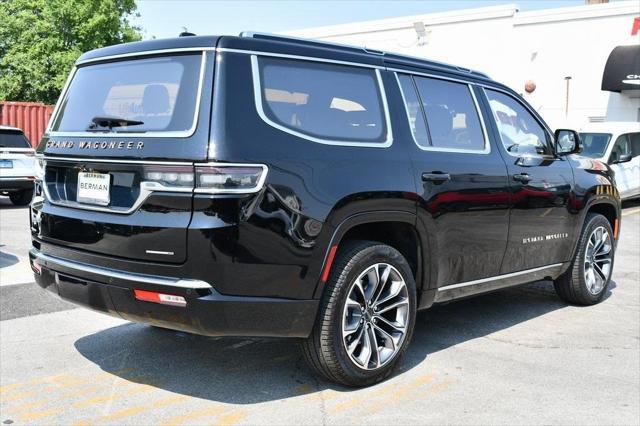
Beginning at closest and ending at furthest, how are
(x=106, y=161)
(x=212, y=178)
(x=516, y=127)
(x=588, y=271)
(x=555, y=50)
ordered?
(x=212, y=178)
(x=106, y=161)
(x=516, y=127)
(x=588, y=271)
(x=555, y=50)

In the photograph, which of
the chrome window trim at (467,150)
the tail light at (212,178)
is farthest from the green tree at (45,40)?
the tail light at (212,178)

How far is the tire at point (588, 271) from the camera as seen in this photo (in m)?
6.12

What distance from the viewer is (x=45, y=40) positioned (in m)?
33.9

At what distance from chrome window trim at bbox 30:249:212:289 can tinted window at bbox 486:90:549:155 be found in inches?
110

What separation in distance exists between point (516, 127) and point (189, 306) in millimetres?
3167

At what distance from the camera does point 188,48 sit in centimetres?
370

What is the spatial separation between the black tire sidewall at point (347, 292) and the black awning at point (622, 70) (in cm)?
1864

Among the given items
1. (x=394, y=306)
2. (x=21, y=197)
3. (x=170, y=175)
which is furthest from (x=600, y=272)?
(x=21, y=197)

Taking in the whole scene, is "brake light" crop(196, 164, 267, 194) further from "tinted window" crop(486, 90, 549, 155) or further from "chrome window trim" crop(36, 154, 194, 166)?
"tinted window" crop(486, 90, 549, 155)

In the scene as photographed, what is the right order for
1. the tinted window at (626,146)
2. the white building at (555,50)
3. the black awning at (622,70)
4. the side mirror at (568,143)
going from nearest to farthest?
1. the side mirror at (568,143)
2. the tinted window at (626,146)
3. the black awning at (622,70)
4. the white building at (555,50)

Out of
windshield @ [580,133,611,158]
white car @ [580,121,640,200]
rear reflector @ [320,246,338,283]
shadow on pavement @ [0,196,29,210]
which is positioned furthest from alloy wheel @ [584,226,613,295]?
shadow on pavement @ [0,196,29,210]

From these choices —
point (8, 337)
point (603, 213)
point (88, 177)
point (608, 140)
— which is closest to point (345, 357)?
point (88, 177)

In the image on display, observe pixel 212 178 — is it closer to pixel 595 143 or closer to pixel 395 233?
pixel 395 233

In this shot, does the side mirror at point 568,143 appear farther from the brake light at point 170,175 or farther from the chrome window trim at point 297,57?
the brake light at point 170,175
